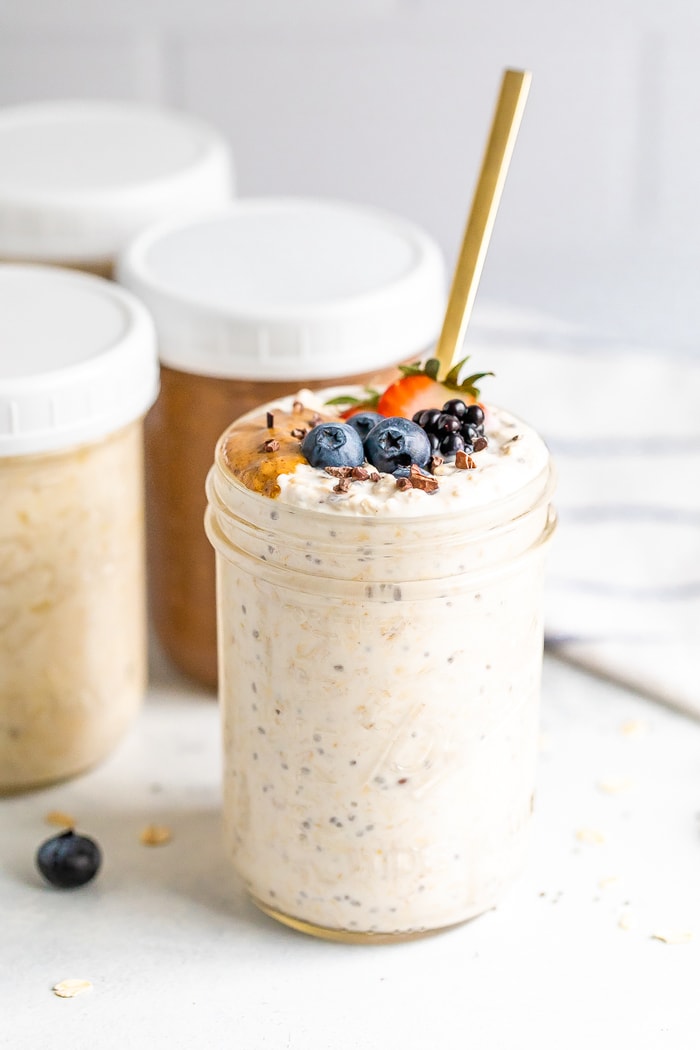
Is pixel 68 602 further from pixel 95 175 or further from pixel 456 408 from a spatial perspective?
pixel 95 175

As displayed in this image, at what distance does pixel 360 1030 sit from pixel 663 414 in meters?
0.88

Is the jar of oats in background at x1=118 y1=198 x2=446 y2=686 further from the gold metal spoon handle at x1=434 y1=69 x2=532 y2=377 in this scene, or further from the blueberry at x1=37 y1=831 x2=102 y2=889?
the blueberry at x1=37 y1=831 x2=102 y2=889

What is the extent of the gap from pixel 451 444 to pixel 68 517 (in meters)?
0.31

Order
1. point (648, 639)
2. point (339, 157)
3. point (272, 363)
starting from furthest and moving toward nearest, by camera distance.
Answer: point (339, 157), point (648, 639), point (272, 363)

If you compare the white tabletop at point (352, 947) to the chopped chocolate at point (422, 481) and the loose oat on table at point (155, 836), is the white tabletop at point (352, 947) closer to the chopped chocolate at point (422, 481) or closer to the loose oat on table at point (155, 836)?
the loose oat on table at point (155, 836)

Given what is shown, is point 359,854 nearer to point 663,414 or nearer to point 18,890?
point 18,890

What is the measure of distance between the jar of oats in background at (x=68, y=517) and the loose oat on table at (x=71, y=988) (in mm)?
219

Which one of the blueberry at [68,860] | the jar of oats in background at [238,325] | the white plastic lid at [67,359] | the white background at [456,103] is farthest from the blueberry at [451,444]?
the white background at [456,103]

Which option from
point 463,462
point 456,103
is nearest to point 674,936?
point 463,462

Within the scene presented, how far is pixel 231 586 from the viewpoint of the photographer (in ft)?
2.93

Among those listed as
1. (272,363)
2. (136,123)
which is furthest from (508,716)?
(136,123)

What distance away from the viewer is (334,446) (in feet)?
2.76

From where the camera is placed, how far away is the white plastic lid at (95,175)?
1.24 metres

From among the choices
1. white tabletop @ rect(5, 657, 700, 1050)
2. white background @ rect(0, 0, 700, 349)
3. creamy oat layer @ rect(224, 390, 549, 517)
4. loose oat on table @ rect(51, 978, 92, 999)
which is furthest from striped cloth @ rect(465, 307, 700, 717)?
loose oat on table @ rect(51, 978, 92, 999)
